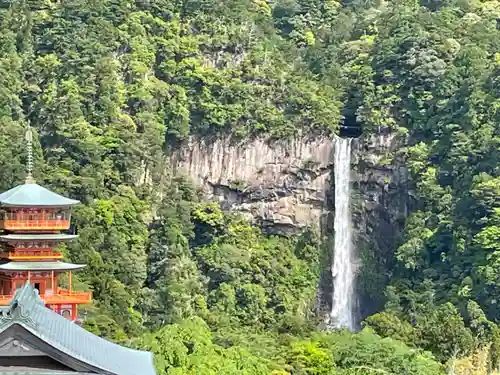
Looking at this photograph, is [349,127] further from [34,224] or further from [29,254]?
[29,254]

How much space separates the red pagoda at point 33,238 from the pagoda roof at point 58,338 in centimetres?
1754

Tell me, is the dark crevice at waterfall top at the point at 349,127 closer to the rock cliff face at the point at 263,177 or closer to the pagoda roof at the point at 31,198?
the rock cliff face at the point at 263,177

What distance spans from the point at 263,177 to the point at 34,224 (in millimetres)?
18843

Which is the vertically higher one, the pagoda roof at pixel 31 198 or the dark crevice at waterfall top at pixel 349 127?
the dark crevice at waterfall top at pixel 349 127

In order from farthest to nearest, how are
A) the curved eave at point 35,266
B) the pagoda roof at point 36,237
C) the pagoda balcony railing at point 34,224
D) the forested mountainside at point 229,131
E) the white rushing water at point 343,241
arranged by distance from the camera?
1. the white rushing water at point 343,241
2. the forested mountainside at point 229,131
3. the pagoda balcony railing at point 34,224
4. the pagoda roof at point 36,237
5. the curved eave at point 35,266

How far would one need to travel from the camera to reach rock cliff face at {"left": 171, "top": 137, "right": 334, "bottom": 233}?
46.4 m

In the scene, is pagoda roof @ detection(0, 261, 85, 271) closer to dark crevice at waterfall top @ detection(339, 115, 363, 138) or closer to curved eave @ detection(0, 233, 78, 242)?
curved eave @ detection(0, 233, 78, 242)

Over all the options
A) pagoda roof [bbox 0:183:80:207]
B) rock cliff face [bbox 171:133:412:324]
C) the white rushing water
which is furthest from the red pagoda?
the white rushing water

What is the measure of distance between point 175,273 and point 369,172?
32.6 feet

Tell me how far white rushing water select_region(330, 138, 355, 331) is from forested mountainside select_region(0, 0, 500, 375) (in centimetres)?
73

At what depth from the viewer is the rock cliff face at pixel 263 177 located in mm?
46406

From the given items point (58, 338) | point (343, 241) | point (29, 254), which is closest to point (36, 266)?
point (29, 254)

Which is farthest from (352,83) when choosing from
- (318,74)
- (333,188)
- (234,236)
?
(234,236)

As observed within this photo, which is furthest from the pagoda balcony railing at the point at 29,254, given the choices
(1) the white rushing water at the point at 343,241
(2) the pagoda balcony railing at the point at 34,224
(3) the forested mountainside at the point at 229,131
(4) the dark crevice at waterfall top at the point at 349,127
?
(4) the dark crevice at waterfall top at the point at 349,127
